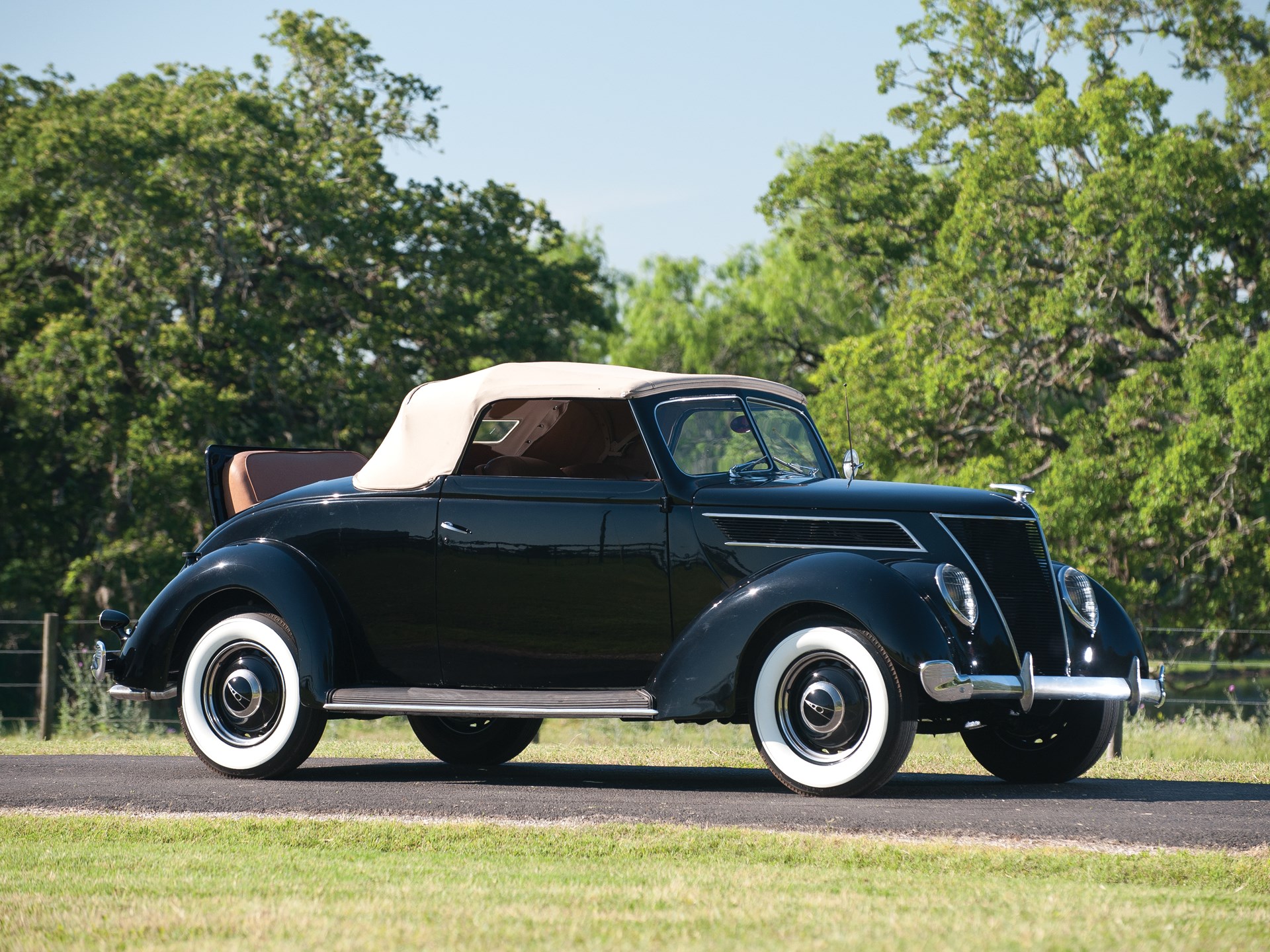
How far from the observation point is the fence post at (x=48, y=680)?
14.7m

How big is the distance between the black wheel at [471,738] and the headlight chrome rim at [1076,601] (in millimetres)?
3570

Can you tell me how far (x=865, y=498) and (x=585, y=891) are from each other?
10.4ft

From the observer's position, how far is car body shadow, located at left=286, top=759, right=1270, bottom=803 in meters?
8.25

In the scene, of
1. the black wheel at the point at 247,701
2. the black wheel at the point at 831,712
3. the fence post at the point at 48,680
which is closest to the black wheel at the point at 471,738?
the black wheel at the point at 247,701

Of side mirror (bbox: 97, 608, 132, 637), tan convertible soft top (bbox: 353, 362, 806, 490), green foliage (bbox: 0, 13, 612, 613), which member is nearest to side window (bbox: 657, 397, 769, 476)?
tan convertible soft top (bbox: 353, 362, 806, 490)

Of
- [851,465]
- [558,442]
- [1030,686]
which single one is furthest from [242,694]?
[1030,686]

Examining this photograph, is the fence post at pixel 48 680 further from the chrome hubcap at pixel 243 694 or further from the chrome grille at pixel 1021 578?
the chrome grille at pixel 1021 578

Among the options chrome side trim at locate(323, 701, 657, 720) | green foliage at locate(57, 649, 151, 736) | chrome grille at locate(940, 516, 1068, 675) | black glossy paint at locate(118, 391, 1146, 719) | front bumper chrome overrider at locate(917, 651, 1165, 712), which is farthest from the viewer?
green foliage at locate(57, 649, 151, 736)

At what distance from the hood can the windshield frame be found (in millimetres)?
159

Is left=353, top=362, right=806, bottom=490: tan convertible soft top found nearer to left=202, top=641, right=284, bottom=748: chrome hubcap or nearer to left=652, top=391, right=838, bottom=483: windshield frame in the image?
left=652, top=391, right=838, bottom=483: windshield frame

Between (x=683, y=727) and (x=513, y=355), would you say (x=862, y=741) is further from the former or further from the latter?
(x=513, y=355)

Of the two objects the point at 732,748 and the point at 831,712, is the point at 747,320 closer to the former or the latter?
the point at 732,748

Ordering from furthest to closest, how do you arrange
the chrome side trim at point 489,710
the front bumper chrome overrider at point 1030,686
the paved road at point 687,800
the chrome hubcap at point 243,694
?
1. the chrome hubcap at point 243,694
2. the chrome side trim at point 489,710
3. the front bumper chrome overrider at point 1030,686
4. the paved road at point 687,800

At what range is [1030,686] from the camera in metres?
7.66
